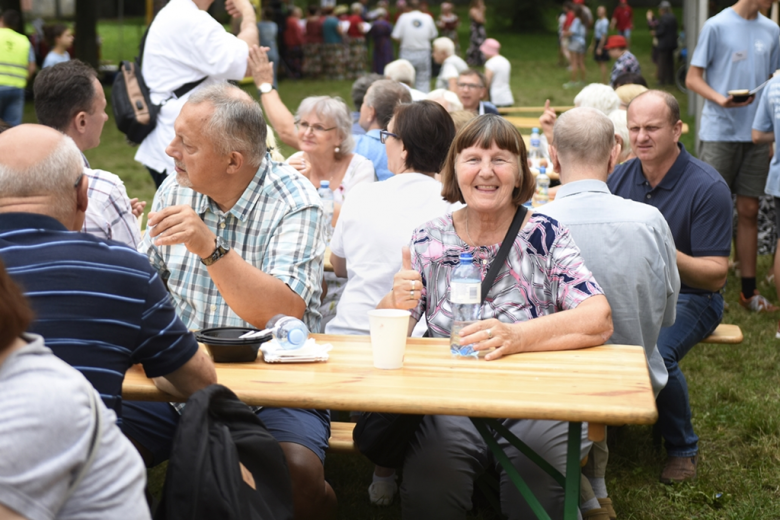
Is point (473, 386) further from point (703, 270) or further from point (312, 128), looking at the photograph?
point (312, 128)

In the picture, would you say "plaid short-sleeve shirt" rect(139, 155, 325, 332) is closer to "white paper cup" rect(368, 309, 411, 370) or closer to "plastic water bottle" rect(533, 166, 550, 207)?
"white paper cup" rect(368, 309, 411, 370)

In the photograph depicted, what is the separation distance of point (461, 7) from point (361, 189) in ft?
142

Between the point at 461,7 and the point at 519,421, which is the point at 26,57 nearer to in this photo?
the point at 519,421

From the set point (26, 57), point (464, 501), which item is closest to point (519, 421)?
point (464, 501)

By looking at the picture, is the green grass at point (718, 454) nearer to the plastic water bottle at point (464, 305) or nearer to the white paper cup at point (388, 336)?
the plastic water bottle at point (464, 305)

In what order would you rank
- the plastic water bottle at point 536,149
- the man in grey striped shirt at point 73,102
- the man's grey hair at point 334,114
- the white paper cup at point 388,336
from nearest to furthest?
the white paper cup at point 388,336 → the man in grey striped shirt at point 73,102 → the man's grey hair at point 334,114 → the plastic water bottle at point 536,149

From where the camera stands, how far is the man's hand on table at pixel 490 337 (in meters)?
2.21

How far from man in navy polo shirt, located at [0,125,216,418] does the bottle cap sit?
0.44 m

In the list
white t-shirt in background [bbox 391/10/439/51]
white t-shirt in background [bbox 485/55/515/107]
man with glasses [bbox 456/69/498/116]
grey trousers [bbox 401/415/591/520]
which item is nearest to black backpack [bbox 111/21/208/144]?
man with glasses [bbox 456/69/498/116]

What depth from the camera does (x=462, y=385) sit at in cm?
202

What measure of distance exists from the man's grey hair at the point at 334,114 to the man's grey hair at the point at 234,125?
1.87 m

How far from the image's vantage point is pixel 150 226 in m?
2.37

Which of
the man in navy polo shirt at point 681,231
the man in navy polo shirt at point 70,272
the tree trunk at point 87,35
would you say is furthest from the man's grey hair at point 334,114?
the tree trunk at point 87,35

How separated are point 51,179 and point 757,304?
15.9 feet
